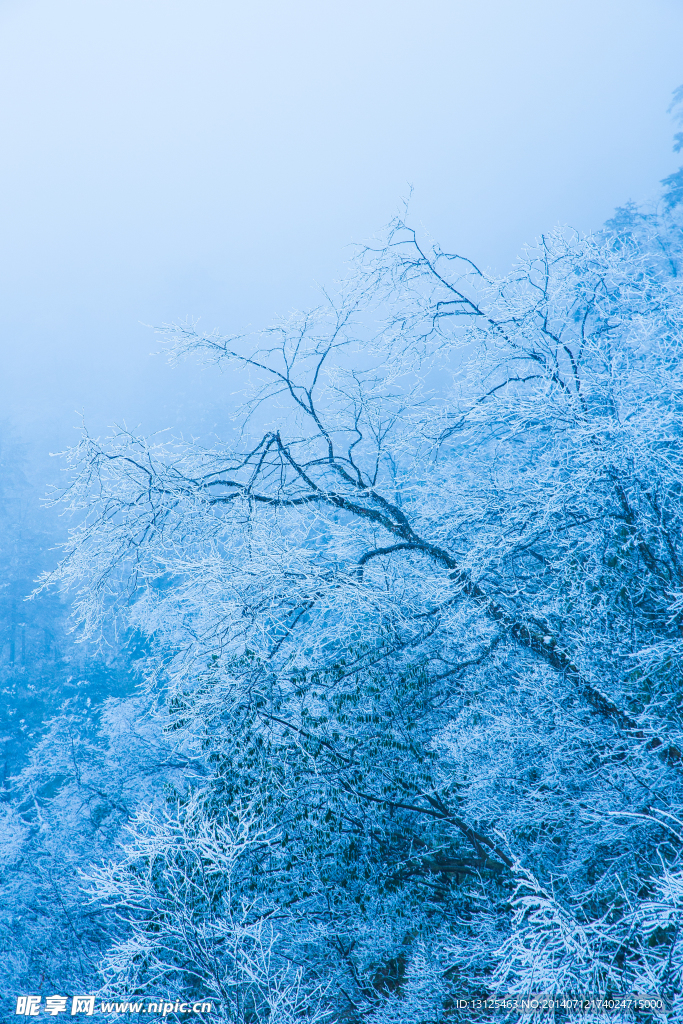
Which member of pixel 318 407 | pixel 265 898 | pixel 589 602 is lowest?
pixel 265 898

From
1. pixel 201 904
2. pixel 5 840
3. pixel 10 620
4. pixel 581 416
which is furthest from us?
pixel 10 620

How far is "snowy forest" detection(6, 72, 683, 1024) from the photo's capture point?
3059 mm

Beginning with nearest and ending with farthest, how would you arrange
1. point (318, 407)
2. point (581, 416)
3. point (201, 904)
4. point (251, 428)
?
1. point (581, 416)
2. point (201, 904)
3. point (318, 407)
4. point (251, 428)

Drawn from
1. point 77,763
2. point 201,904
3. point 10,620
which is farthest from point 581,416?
point 10,620

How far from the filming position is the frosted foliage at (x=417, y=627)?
3094 millimetres

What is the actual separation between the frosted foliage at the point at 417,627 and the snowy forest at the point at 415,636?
3 cm

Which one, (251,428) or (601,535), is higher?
(251,428)

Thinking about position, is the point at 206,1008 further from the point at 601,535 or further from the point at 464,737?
the point at 601,535

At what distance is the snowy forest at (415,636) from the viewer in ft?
10.0

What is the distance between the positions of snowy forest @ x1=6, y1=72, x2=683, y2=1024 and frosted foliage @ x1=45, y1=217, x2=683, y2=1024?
0.08ft

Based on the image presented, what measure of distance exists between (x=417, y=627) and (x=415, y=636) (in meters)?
0.09

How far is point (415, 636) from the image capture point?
3844mm

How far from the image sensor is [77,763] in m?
10.3

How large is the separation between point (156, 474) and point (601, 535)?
2793mm
